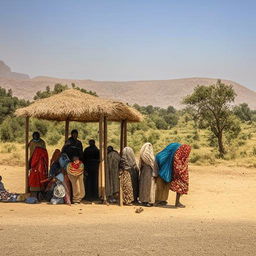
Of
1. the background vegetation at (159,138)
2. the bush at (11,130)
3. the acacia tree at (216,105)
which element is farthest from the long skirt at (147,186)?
the bush at (11,130)

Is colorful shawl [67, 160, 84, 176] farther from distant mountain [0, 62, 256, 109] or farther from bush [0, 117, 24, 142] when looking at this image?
distant mountain [0, 62, 256, 109]

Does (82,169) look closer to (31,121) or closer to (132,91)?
(31,121)

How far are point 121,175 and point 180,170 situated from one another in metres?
1.52

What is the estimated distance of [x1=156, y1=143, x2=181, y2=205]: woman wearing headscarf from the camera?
10516 millimetres

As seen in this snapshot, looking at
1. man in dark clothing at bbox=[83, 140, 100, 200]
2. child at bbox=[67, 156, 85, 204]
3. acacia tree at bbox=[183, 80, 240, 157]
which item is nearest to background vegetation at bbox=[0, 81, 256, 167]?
acacia tree at bbox=[183, 80, 240, 157]

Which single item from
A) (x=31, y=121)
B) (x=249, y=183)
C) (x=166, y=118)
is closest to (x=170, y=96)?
(x=166, y=118)

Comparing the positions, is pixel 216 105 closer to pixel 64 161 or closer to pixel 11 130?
pixel 64 161

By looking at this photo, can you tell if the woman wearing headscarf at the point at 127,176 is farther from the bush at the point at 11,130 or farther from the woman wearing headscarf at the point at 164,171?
the bush at the point at 11,130

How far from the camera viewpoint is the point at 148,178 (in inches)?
419

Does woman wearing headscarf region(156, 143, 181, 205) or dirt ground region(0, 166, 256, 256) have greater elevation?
woman wearing headscarf region(156, 143, 181, 205)

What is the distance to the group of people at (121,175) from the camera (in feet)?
34.4

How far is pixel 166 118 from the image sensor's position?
185 feet

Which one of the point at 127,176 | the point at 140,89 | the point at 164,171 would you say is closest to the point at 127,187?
the point at 127,176

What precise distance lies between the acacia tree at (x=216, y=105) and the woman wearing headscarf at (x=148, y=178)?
1431cm
